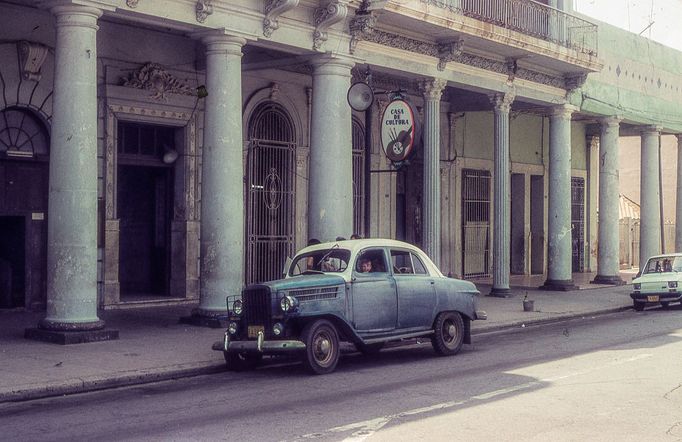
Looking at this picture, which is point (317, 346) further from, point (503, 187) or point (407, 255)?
point (503, 187)

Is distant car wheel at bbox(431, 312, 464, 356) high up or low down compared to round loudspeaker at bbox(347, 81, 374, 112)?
down

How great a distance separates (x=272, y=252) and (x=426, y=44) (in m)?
6.34

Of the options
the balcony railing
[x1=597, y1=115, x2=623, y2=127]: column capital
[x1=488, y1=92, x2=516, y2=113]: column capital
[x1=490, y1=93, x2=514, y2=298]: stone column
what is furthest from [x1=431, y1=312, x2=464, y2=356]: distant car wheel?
[x1=597, y1=115, x2=623, y2=127]: column capital

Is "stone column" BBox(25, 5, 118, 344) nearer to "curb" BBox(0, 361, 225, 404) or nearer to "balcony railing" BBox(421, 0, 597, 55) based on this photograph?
"curb" BBox(0, 361, 225, 404)

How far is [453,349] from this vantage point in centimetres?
1494

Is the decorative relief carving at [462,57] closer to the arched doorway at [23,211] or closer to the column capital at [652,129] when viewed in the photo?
the column capital at [652,129]

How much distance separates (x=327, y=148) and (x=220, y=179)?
3164 millimetres

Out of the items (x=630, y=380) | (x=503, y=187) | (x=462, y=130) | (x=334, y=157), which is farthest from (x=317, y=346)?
(x=462, y=130)

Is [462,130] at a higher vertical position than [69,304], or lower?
higher

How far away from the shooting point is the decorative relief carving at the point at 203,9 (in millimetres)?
16672

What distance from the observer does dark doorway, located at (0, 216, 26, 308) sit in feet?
61.7

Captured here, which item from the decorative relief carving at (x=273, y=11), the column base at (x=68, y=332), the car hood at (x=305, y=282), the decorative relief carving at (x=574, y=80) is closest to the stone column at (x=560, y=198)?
the decorative relief carving at (x=574, y=80)

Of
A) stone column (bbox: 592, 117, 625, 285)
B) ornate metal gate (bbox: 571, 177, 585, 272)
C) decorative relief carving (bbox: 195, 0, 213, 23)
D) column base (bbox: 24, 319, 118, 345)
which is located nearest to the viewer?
column base (bbox: 24, 319, 118, 345)

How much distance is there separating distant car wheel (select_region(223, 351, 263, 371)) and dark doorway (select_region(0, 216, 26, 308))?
7236 millimetres
